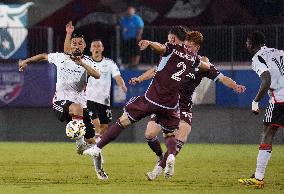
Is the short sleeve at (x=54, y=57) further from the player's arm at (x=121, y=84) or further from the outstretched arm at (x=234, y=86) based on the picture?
the outstretched arm at (x=234, y=86)

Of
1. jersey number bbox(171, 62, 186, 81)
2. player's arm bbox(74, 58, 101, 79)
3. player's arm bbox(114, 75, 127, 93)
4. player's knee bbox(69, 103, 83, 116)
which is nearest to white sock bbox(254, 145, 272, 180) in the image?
jersey number bbox(171, 62, 186, 81)

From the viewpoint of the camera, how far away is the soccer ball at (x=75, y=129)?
16250 millimetres

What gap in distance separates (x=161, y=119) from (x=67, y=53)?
8.41 feet

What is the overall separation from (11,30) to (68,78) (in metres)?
10.3

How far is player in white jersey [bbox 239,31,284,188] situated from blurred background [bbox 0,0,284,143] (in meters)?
11.1

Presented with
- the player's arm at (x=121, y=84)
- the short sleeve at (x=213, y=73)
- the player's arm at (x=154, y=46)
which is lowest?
the player's arm at (x=121, y=84)

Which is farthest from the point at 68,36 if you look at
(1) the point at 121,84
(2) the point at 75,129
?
(1) the point at 121,84

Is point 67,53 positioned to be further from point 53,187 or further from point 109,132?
point 53,187

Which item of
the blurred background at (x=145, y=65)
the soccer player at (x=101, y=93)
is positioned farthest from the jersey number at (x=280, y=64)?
the blurred background at (x=145, y=65)

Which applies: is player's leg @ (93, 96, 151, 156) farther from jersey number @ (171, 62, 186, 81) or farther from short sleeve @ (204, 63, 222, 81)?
short sleeve @ (204, 63, 222, 81)

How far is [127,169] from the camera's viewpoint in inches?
704

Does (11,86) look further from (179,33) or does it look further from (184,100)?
(179,33)

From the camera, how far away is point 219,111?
2678 cm

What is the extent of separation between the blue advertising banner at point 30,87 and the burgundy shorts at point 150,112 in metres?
12.0
